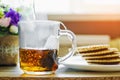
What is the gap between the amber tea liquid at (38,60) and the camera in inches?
35.4

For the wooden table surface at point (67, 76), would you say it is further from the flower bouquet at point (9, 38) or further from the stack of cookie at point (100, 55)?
the flower bouquet at point (9, 38)

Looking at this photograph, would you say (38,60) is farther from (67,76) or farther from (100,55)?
(100,55)

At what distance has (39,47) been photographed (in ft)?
2.99

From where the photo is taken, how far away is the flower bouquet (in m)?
1.09

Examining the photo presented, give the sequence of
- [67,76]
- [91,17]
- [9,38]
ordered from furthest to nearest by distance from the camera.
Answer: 1. [91,17]
2. [9,38]
3. [67,76]

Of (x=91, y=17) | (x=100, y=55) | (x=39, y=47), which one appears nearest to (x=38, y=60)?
(x=39, y=47)

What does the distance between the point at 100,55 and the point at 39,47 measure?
0.66ft

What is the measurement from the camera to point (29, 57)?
0.91 metres

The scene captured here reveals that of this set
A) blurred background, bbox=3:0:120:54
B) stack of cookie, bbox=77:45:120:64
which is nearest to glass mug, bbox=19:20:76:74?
stack of cookie, bbox=77:45:120:64

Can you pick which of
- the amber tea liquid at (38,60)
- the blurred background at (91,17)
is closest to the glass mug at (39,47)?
the amber tea liquid at (38,60)

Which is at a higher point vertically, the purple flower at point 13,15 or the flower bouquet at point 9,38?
the purple flower at point 13,15

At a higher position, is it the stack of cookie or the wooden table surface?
the stack of cookie

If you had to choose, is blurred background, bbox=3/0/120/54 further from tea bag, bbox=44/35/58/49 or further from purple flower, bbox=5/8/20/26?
tea bag, bbox=44/35/58/49

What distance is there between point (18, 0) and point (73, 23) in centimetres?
142
